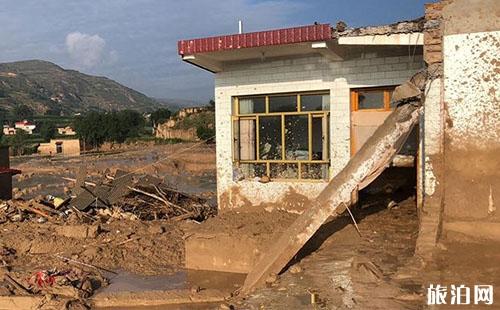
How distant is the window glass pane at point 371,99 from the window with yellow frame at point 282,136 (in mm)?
745

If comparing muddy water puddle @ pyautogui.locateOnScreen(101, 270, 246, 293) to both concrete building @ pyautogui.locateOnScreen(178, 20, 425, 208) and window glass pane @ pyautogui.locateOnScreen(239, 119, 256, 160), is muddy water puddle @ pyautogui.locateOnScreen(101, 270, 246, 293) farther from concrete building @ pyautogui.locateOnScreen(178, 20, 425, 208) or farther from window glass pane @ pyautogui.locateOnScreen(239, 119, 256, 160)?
window glass pane @ pyautogui.locateOnScreen(239, 119, 256, 160)

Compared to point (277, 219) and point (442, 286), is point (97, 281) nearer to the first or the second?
point (277, 219)

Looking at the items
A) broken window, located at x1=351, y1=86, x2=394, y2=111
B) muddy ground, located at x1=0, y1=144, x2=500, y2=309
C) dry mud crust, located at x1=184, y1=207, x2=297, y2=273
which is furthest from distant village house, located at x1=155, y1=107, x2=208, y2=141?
broken window, located at x1=351, y1=86, x2=394, y2=111

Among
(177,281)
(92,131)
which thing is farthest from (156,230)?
(92,131)

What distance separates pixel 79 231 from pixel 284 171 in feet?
17.9

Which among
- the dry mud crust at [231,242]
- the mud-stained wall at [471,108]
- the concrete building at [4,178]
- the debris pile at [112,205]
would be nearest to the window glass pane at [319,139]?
the dry mud crust at [231,242]

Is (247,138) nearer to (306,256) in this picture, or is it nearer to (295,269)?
(306,256)

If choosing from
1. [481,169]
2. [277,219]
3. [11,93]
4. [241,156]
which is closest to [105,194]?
[241,156]

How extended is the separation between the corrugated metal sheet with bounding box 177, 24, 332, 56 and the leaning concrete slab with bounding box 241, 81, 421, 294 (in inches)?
100

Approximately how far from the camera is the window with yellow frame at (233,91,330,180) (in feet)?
38.2

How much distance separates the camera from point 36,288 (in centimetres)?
954

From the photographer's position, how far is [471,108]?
7691 millimetres

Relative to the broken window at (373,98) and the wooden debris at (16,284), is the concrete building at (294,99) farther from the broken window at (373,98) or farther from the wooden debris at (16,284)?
the wooden debris at (16,284)

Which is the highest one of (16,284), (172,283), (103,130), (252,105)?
(103,130)
